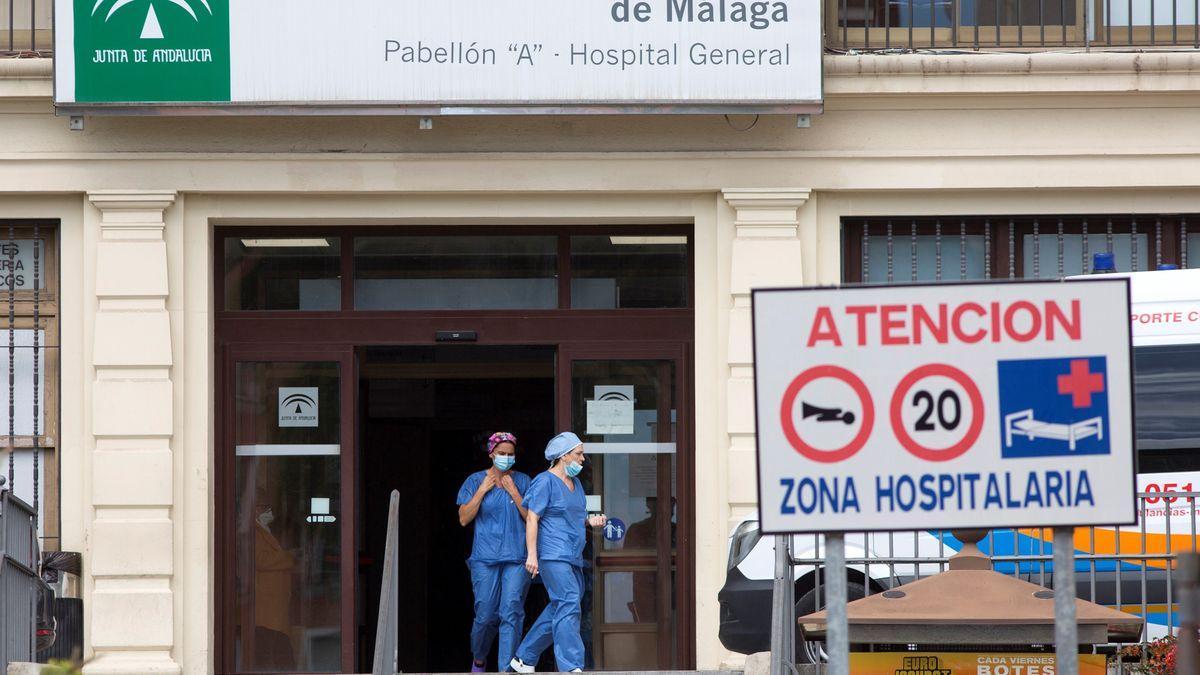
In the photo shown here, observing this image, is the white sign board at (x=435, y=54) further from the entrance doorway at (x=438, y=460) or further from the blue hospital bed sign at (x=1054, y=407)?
the blue hospital bed sign at (x=1054, y=407)

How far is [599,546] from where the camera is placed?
1299 cm

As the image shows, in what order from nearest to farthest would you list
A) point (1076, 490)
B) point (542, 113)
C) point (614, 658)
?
point (1076, 490) < point (542, 113) < point (614, 658)

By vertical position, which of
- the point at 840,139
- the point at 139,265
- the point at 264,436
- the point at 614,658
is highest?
the point at 840,139

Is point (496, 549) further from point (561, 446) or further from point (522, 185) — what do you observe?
point (522, 185)

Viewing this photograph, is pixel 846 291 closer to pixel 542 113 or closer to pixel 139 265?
pixel 542 113

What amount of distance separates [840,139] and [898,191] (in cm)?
58

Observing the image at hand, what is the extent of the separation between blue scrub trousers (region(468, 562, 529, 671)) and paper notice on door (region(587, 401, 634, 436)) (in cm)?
148

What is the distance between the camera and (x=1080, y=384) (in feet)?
15.8

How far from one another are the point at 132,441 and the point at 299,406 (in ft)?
4.35

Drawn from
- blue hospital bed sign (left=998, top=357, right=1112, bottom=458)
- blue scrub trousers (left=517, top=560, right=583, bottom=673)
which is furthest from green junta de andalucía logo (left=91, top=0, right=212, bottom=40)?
blue hospital bed sign (left=998, top=357, right=1112, bottom=458)

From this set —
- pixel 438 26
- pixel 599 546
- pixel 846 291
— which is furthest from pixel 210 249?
pixel 846 291

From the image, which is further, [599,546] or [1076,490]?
[599,546]

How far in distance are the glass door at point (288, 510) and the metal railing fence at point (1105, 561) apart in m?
4.20

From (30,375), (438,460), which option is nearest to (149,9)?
(30,375)
